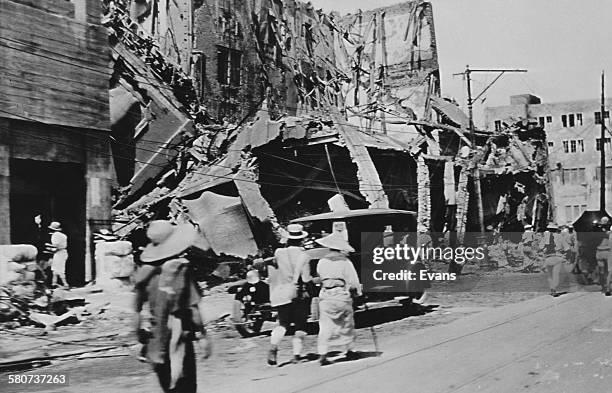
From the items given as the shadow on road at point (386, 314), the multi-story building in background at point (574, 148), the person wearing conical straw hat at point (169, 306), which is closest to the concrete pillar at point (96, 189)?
the shadow on road at point (386, 314)

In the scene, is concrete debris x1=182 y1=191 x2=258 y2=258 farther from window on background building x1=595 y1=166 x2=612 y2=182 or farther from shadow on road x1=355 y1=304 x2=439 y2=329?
window on background building x1=595 y1=166 x2=612 y2=182

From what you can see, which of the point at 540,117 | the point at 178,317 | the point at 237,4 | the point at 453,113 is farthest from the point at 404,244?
the point at 237,4

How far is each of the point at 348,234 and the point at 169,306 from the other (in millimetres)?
3270

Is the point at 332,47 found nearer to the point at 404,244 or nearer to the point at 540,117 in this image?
the point at 540,117

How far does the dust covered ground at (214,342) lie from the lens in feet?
17.0

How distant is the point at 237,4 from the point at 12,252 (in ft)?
37.2

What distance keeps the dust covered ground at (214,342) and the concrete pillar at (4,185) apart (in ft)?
3.29

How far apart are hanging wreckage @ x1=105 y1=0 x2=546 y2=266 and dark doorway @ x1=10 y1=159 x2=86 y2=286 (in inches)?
32.4

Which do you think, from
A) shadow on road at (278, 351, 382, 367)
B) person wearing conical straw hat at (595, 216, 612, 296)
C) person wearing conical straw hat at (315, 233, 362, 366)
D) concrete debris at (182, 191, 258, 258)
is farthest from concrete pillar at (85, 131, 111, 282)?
person wearing conical straw hat at (595, 216, 612, 296)

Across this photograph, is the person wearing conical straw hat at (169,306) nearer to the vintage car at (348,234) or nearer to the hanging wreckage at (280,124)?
the vintage car at (348,234)

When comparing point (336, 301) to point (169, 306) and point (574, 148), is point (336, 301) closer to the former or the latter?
point (169, 306)

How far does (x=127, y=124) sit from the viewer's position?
10.9m

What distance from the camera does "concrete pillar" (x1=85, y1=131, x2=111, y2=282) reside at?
7891 mm

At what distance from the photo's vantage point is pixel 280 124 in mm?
7742
